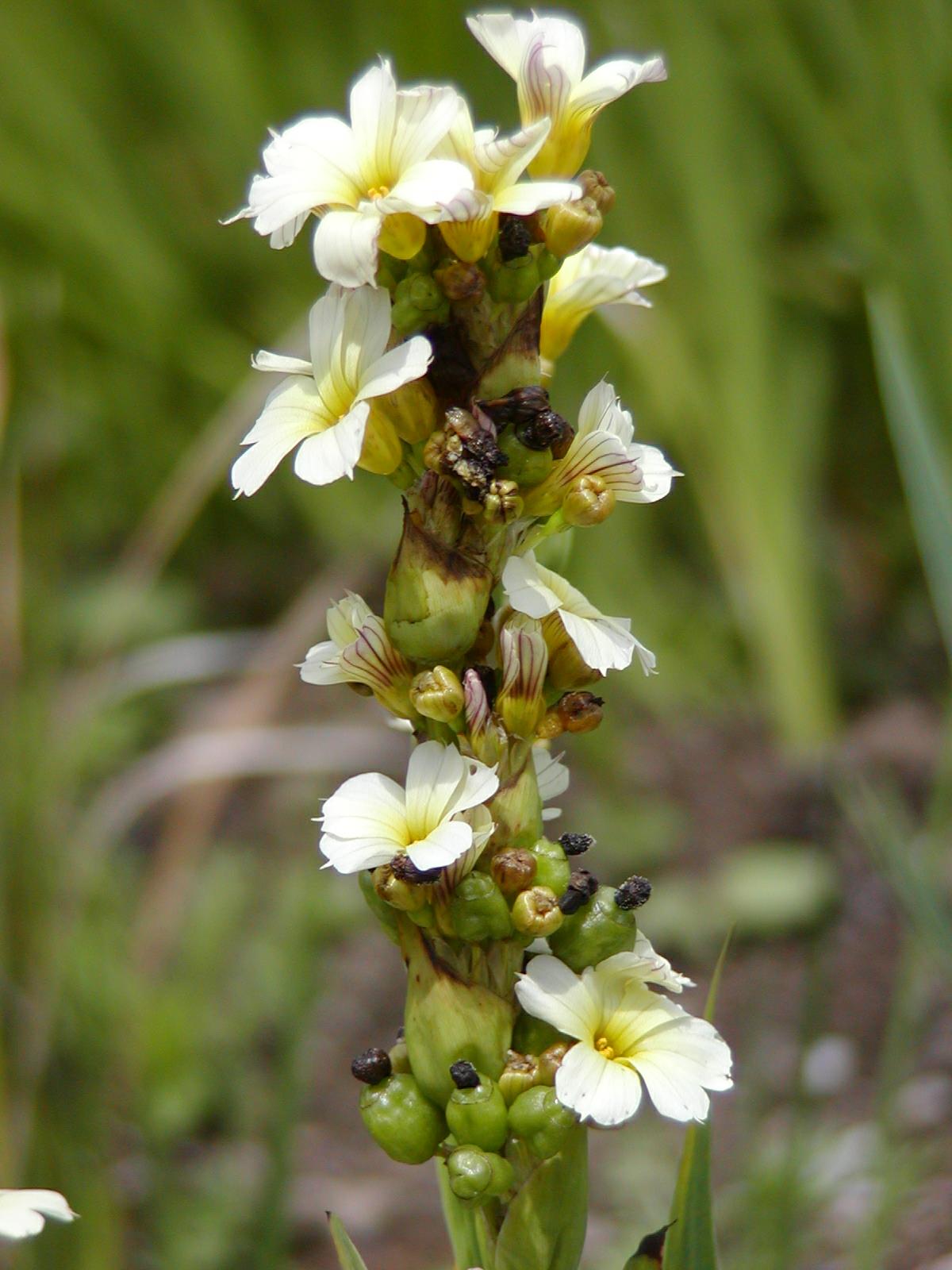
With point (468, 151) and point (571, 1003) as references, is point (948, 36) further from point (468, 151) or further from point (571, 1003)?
point (571, 1003)

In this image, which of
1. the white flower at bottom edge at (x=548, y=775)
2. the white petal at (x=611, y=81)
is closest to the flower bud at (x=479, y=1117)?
the white flower at bottom edge at (x=548, y=775)

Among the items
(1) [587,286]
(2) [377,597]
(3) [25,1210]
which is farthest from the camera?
(2) [377,597]

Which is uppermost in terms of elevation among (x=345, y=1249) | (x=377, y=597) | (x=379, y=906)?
(x=377, y=597)

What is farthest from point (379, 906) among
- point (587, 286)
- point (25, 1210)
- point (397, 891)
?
point (587, 286)

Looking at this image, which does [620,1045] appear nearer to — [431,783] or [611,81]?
[431,783]

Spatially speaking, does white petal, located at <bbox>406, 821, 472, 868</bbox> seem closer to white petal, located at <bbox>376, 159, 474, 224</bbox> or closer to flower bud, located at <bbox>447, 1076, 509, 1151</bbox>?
flower bud, located at <bbox>447, 1076, 509, 1151</bbox>

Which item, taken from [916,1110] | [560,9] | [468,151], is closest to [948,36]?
[560,9]

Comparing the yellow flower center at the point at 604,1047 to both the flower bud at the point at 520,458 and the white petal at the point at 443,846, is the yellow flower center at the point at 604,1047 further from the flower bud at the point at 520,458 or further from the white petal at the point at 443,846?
the flower bud at the point at 520,458
